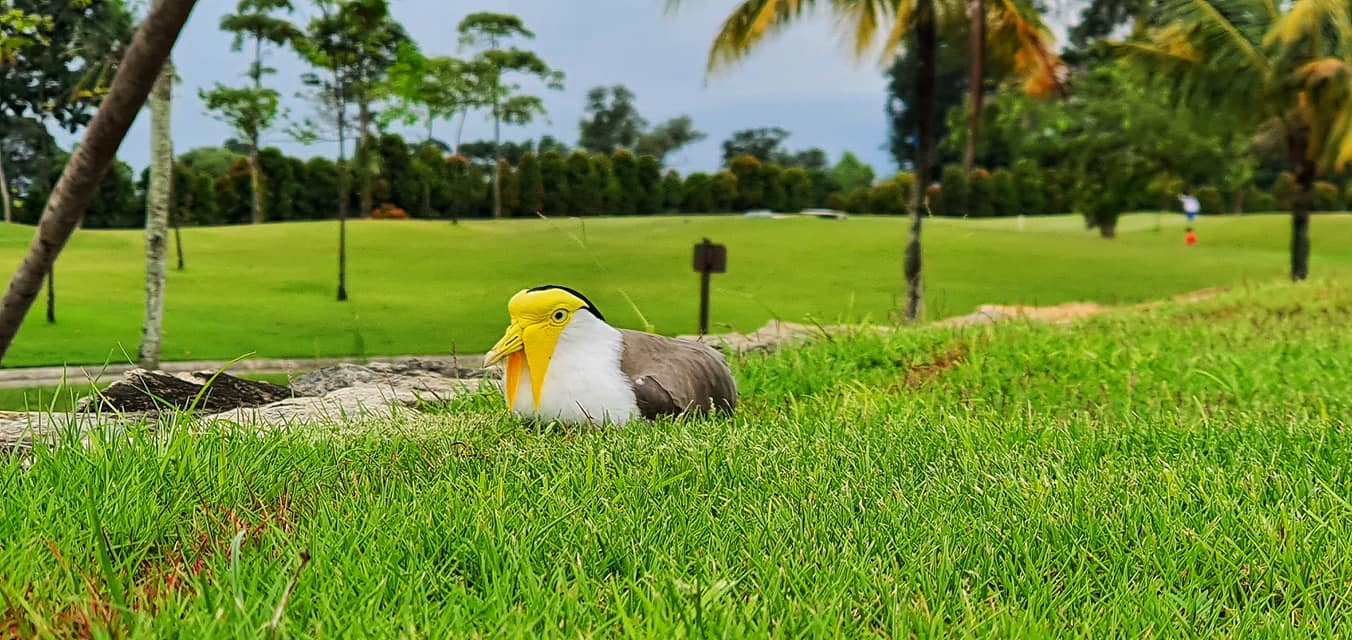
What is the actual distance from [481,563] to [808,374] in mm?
3349

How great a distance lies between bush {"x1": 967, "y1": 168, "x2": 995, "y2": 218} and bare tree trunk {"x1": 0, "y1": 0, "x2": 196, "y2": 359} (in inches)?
1283

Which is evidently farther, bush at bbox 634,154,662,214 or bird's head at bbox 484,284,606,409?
bush at bbox 634,154,662,214

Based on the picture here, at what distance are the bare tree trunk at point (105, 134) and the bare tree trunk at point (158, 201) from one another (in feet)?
13.2

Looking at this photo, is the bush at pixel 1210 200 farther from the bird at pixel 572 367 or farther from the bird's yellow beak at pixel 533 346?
the bird's yellow beak at pixel 533 346

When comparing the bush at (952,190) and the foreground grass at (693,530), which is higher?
the bush at (952,190)

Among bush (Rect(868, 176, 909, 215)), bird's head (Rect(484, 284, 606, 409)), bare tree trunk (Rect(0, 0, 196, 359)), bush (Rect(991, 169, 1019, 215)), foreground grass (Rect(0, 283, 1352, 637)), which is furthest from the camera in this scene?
bush (Rect(991, 169, 1019, 215))

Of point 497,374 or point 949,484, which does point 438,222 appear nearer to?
point 497,374

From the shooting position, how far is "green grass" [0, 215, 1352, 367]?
11484 mm

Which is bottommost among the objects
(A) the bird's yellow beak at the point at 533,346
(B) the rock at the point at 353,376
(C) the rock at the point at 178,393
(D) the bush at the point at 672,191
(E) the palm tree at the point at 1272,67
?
(B) the rock at the point at 353,376

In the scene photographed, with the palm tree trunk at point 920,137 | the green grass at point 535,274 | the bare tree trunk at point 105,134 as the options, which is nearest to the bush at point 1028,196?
the green grass at point 535,274

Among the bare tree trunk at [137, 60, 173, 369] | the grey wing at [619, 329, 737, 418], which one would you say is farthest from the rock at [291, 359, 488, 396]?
the bare tree trunk at [137, 60, 173, 369]

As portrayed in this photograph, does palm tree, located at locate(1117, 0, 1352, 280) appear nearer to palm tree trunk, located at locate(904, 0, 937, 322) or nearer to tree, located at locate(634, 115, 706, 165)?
palm tree trunk, located at locate(904, 0, 937, 322)

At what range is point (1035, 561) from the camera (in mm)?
1859

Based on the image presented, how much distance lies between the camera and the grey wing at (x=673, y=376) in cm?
326
